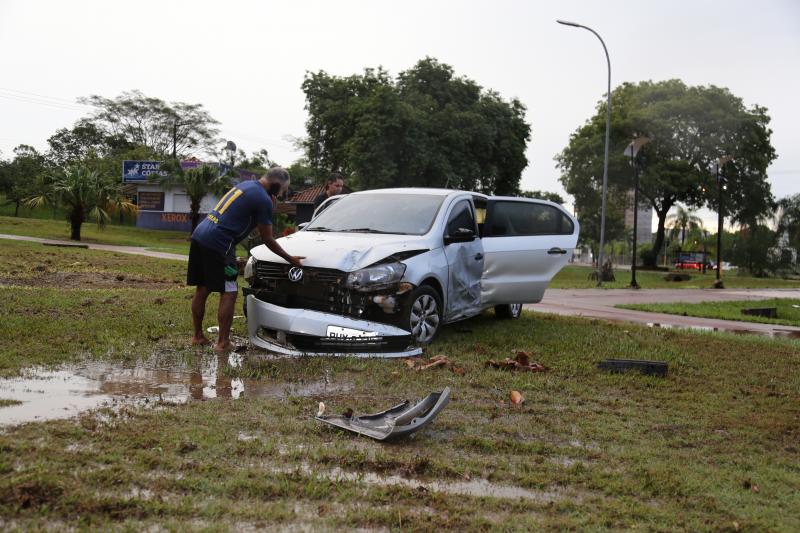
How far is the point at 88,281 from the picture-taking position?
1484cm

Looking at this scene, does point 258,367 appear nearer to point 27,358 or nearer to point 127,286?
point 27,358

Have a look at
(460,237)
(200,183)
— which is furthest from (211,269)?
(200,183)

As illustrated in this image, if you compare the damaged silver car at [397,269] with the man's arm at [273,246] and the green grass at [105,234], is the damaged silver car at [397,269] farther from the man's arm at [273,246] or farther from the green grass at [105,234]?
the green grass at [105,234]

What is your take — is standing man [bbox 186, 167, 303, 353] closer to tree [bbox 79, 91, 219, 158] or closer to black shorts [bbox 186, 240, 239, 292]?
black shorts [bbox 186, 240, 239, 292]

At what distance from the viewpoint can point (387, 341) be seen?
7672 millimetres

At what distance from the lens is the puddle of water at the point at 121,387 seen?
199 inches

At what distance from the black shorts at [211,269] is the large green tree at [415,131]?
3446 centimetres

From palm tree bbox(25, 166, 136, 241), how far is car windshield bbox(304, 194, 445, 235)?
27.4 meters

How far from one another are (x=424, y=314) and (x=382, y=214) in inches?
57.5

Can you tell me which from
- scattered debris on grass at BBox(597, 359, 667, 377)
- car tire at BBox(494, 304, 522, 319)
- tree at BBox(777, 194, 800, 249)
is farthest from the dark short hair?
tree at BBox(777, 194, 800, 249)

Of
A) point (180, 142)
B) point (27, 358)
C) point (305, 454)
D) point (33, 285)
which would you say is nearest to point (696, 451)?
point (305, 454)

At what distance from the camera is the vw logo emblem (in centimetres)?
774

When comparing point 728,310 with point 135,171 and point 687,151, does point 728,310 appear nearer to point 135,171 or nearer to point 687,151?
point 687,151

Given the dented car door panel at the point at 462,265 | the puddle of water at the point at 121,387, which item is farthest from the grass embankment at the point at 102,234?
the puddle of water at the point at 121,387
